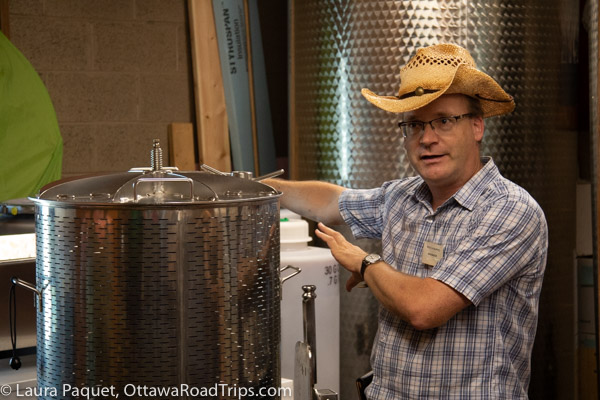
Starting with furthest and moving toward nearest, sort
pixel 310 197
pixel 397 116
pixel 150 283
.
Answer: pixel 397 116 → pixel 310 197 → pixel 150 283

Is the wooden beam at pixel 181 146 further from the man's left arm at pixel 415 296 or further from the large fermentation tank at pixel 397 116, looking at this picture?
the man's left arm at pixel 415 296

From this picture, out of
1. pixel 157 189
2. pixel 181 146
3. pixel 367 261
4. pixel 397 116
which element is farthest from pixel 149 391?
pixel 181 146

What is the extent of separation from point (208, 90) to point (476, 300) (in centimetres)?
261

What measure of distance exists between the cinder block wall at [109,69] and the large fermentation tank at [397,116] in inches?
36.9

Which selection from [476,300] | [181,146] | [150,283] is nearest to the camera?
[150,283]

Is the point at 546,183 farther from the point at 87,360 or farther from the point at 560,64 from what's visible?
the point at 87,360

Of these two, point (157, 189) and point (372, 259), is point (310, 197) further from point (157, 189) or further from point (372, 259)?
point (157, 189)

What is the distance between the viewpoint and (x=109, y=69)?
427cm

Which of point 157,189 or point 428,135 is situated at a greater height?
point 428,135

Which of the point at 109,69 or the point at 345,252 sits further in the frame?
the point at 109,69

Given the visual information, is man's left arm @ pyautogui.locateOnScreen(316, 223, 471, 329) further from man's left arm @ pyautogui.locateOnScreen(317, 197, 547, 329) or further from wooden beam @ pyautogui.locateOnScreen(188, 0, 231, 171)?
wooden beam @ pyautogui.locateOnScreen(188, 0, 231, 171)

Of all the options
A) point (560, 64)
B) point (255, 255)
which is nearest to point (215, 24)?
point (560, 64)

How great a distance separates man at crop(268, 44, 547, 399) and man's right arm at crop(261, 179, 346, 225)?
1.44 ft

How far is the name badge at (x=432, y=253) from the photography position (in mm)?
2291
